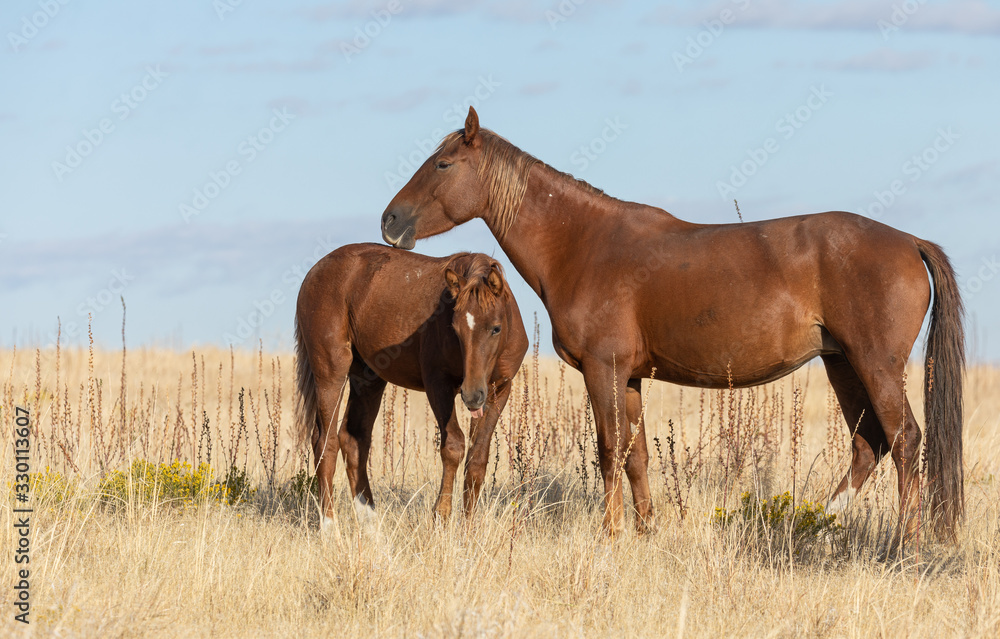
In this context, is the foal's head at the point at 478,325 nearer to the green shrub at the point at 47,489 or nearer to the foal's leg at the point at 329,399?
the foal's leg at the point at 329,399

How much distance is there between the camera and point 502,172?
600cm

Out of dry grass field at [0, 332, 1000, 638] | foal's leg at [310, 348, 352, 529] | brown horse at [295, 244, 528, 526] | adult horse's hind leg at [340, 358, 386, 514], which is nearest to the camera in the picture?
dry grass field at [0, 332, 1000, 638]

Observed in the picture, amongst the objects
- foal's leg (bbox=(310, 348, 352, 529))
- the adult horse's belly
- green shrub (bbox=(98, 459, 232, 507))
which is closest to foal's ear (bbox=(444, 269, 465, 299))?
the adult horse's belly

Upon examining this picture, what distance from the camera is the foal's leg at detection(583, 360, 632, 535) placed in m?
5.59

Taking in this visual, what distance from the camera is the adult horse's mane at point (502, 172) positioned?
6008 millimetres

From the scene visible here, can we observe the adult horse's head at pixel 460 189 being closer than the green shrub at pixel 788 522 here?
No

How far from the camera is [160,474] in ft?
22.4

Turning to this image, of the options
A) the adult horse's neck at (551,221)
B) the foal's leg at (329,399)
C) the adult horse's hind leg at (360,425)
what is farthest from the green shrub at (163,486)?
the adult horse's neck at (551,221)

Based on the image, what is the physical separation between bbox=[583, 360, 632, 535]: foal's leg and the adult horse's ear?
1.78 m

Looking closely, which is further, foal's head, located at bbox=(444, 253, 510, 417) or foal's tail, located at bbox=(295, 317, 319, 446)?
foal's tail, located at bbox=(295, 317, 319, 446)

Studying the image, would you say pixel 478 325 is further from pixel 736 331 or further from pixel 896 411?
pixel 896 411

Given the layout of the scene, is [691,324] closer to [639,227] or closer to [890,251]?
[639,227]

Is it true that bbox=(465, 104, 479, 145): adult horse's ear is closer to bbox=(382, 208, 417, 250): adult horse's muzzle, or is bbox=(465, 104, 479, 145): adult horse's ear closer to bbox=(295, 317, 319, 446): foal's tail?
bbox=(382, 208, 417, 250): adult horse's muzzle

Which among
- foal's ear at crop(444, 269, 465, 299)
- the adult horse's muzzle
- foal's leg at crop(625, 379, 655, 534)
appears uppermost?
the adult horse's muzzle
